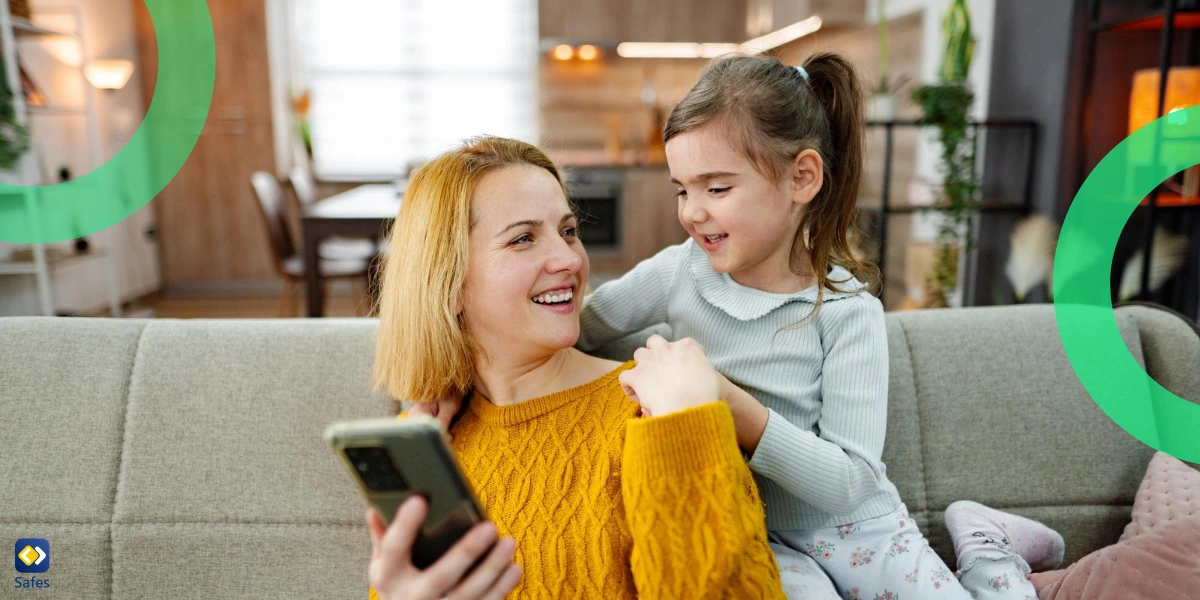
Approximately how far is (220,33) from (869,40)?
15.4 ft

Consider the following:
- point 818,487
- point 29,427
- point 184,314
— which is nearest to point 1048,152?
point 818,487

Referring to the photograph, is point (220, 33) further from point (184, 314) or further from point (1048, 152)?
point (1048, 152)

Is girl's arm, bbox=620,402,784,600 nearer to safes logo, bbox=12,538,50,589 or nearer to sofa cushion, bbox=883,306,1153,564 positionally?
sofa cushion, bbox=883,306,1153,564

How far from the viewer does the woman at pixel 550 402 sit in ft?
2.95

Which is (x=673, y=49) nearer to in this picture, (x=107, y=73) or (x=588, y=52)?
Answer: (x=588, y=52)

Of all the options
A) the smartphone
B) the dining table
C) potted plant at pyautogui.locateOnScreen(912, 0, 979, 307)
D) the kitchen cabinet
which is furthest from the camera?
the kitchen cabinet

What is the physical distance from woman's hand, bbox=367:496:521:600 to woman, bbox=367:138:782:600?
0.21m

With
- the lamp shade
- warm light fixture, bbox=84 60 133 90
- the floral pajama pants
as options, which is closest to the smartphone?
the floral pajama pants

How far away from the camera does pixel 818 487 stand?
102 centimetres

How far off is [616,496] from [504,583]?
0.27 metres

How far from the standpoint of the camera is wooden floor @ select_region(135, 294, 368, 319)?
5422mm

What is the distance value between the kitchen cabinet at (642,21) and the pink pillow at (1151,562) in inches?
217

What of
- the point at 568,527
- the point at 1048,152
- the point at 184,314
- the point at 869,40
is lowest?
the point at 184,314

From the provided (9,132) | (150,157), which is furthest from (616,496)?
(150,157)
